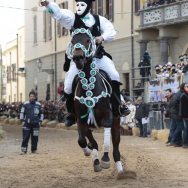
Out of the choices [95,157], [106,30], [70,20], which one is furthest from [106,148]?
[70,20]

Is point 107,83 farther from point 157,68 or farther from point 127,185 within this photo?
point 157,68

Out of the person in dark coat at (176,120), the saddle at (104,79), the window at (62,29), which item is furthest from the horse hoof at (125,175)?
the window at (62,29)

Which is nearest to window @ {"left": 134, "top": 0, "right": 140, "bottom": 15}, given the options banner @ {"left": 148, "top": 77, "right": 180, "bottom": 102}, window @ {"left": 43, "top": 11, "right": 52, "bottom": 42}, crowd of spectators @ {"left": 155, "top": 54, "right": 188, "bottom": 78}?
banner @ {"left": 148, "top": 77, "right": 180, "bottom": 102}

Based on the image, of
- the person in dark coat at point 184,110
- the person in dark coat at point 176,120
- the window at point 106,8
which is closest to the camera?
the person in dark coat at point 184,110

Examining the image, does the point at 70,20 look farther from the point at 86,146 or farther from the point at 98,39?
the point at 86,146

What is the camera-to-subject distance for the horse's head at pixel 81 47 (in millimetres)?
10281

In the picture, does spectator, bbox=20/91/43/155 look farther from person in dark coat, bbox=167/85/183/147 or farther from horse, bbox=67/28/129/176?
horse, bbox=67/28/129/176

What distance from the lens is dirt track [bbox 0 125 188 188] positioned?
36.6 feet

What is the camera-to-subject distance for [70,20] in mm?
11016

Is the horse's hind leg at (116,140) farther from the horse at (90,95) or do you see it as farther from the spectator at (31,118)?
the spectator at (31,118)

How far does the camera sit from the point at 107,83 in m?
11.1

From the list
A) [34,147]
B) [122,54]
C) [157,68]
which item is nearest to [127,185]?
[34,147]

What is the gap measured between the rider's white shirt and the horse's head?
1.21 feet

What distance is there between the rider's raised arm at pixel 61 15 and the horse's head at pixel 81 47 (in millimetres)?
374
